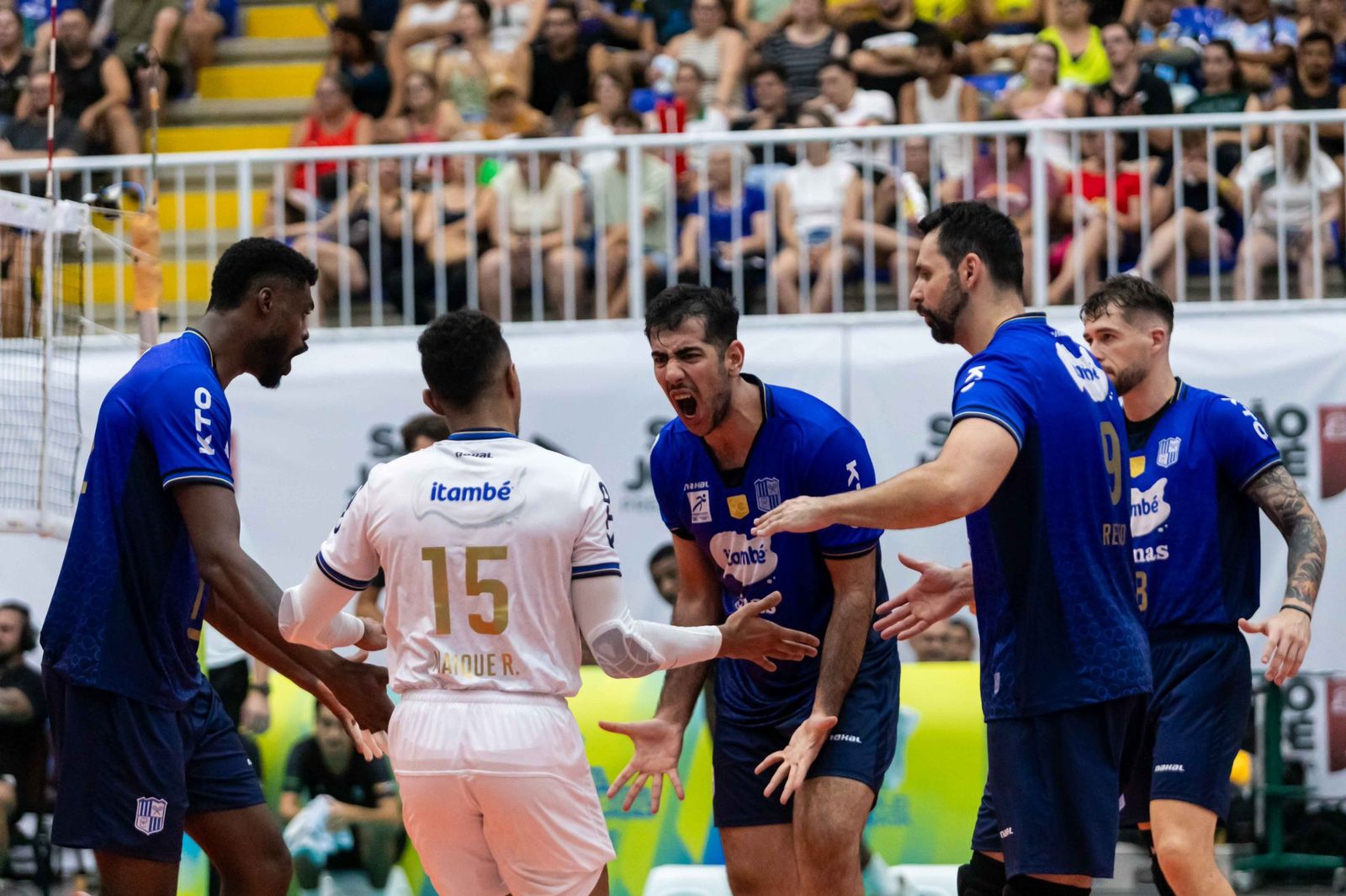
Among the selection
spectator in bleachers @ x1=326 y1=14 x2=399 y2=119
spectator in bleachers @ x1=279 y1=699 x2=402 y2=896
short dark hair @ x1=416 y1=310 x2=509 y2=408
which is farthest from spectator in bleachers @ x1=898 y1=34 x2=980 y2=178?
short dark hair @ x1=416 y1=310 x2=509 y2=408

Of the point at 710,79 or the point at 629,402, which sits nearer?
the point at 629,402

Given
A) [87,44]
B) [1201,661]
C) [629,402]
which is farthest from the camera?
[87,44]

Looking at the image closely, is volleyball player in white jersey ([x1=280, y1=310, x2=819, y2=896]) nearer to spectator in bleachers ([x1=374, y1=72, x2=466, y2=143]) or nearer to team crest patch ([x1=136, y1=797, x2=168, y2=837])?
team crest patch ([x1=136, y1=797, x2=168, y2=837])

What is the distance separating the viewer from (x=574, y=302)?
484 inches

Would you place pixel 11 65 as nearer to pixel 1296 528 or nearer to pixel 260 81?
pixel 260 81

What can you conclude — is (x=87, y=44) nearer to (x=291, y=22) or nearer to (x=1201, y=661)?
(x=291, y=22)

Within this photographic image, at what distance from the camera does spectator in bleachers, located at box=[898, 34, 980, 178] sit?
12922 millimetres

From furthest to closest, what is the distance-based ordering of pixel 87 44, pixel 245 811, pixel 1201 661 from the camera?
pixel 87 44 < pixel 1201 661 < pixel 245 811

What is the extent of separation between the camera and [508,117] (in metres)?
13.4

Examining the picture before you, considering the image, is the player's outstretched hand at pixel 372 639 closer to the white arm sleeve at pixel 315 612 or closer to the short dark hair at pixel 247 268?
the white arm sleeve at pixel 315 612

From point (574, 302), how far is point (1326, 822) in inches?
226

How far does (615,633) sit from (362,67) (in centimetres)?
1051

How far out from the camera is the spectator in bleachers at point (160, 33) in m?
15.3

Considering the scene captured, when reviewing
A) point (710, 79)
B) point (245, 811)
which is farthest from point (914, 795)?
point (710, 79)
